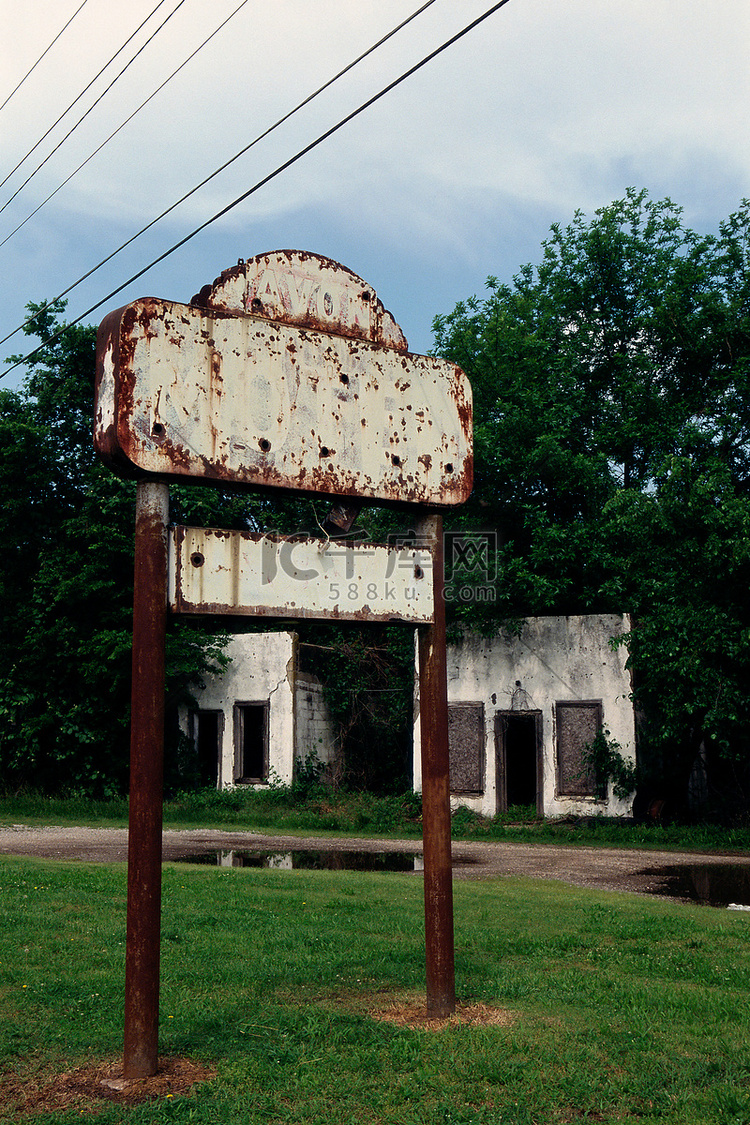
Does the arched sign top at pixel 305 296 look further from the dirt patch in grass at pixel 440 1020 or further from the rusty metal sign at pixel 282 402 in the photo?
the dirt patch in grass at pixel 440 1020

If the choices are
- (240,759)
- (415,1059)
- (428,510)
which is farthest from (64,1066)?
(240,759)

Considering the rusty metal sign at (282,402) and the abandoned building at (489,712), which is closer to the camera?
the rusty metal sign at (282,402)

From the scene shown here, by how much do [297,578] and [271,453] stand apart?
0.58m

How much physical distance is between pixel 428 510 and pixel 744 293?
56.1ft

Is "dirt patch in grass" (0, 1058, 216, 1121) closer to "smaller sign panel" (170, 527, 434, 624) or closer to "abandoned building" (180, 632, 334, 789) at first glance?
"smaller sign panel" (170, 527, 434, 624)

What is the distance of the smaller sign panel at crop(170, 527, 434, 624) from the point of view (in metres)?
4.16

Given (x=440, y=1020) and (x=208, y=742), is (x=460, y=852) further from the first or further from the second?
(x=440, y=1020)

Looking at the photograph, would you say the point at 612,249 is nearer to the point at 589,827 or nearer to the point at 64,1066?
the point at 589,827

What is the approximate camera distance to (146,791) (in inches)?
155

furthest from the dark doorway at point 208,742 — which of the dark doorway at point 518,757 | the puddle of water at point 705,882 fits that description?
the puddle of water at point 705,882

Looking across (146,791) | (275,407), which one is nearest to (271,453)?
(275,407)

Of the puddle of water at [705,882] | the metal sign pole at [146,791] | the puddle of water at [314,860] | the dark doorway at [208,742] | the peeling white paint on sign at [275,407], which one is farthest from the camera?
the dark doorway at [208,742]

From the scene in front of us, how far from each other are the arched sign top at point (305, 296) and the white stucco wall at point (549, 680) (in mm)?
13117

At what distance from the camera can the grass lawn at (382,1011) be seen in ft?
11.8
